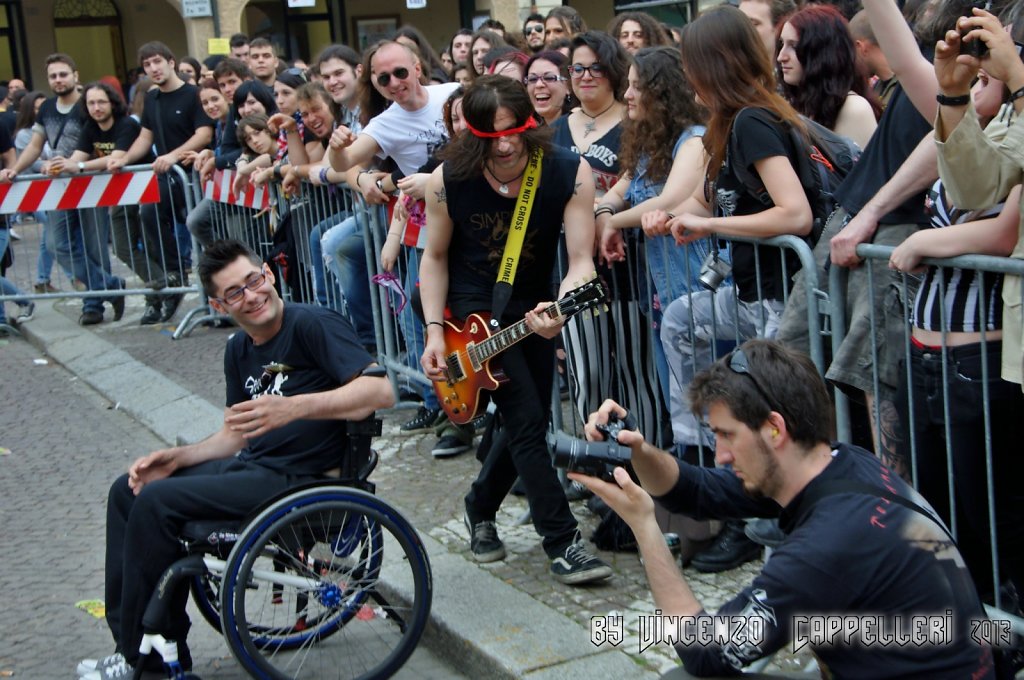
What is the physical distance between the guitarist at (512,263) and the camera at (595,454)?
1.44 meters

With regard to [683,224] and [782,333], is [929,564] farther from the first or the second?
[683,224]

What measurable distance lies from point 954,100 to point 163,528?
268 centimetres

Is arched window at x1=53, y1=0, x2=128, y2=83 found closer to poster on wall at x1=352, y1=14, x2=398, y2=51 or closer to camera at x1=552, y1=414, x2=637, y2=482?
poster on wall at x1=352, y1=14, x2=398, y2=51

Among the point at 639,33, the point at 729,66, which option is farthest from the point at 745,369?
the point at 639,33

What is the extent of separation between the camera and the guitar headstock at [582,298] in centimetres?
459

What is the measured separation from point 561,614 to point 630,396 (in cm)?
109

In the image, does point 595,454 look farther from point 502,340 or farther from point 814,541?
point 502,340

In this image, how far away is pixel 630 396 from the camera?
518 centimetres

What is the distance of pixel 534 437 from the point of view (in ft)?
15.6

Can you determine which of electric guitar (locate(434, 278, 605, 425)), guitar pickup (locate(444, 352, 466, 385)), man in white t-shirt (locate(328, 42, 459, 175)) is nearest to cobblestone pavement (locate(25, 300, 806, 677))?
electric guitar (locate(434, 278, 605, 425))

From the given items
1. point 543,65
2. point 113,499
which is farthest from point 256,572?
point 543,65

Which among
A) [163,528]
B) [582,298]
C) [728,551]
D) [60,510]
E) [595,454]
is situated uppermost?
[582,298]

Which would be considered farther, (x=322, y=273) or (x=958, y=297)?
(x=322, y=273)

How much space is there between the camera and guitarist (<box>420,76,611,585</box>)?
15.4 feet
